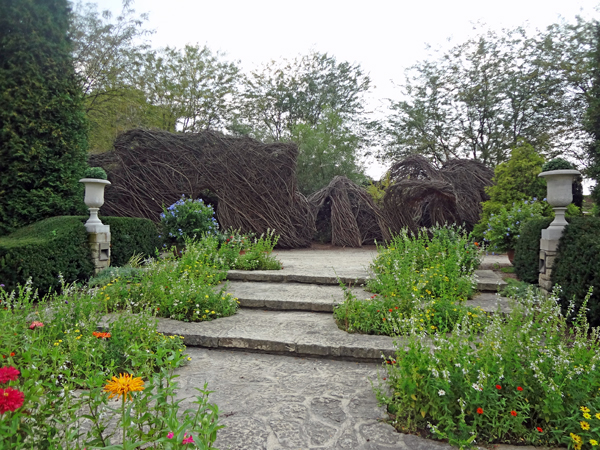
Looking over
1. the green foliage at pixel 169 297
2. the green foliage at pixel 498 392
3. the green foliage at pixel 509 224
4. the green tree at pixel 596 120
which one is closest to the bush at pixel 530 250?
the green foliage at pixel 509 224

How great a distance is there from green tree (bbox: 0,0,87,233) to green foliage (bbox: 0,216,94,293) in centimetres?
65

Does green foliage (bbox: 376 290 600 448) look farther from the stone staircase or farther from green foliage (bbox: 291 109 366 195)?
green foliage (bbox: 291 109 366 195)

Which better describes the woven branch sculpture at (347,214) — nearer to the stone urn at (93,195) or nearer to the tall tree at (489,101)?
the stone urn at (93,195)

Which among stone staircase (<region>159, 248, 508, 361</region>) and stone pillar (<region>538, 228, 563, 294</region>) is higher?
stone pillar (<region>538, 228, 563, 294</region>)

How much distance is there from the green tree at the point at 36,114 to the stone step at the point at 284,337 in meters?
3.93

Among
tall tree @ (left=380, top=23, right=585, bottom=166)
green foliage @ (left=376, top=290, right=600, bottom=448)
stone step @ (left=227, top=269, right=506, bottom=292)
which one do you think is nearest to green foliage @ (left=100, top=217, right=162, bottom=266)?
stone step @ (left=227, top=269, right=506, bottom=292)

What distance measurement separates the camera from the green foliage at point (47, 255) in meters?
4.10

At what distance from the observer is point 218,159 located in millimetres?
9070

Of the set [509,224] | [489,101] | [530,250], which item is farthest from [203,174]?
[489,101]

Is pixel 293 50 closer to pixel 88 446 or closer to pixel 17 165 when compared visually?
pixel 17 165

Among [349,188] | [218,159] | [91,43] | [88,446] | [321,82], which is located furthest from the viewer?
[321,82]

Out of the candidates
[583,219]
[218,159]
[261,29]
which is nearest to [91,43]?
[261,29]

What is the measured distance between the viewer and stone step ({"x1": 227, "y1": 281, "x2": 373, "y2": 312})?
4.25 m

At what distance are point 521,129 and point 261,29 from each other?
427 inches
